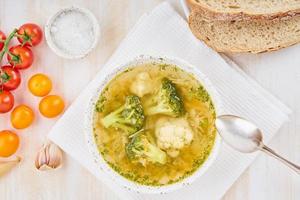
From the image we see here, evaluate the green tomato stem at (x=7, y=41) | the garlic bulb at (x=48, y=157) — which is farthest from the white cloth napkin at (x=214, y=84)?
the green tomato stem at (x=7, y=41)

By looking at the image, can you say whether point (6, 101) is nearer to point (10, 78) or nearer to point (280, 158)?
point (10, 78)

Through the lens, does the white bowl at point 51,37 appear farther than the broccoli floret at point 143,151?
Yes

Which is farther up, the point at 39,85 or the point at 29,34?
the point at 29,34

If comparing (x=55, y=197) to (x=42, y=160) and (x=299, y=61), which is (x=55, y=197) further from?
(x=299, y=61)

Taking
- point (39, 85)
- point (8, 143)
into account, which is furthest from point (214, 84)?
point (8, 143)

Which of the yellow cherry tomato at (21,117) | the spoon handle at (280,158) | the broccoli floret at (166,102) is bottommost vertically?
the spoon handle at (280,158)

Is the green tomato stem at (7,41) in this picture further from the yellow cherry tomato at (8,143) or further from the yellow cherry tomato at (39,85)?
the yellow cherry tomato at (8,143)
